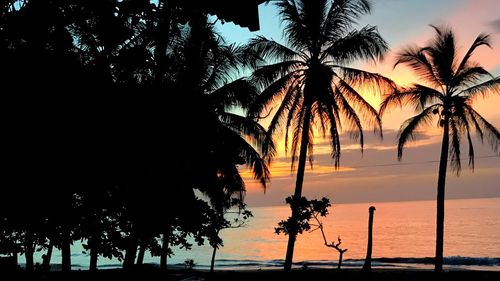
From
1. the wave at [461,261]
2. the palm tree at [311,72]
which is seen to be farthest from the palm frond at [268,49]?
the wave at [461,261]

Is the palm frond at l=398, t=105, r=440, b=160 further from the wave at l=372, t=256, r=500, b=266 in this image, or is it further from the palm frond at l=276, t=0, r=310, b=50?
the wave at l=372, t=256, r=500, b=266

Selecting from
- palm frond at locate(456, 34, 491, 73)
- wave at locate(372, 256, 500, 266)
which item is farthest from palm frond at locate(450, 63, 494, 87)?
wave at locate(372, 256, 500, 266)

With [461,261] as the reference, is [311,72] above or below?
above

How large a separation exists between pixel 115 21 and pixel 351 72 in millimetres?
17958

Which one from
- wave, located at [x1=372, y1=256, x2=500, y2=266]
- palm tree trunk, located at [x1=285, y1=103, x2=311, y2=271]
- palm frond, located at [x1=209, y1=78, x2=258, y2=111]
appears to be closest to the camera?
palm tree trunk, located at [x1=285, y1=103, x2=311, y2=271]

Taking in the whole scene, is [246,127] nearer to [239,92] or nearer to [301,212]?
[239,92]

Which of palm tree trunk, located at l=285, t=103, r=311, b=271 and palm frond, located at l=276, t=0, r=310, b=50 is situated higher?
palm frond, located at l=276, t=0, r=310, b=50

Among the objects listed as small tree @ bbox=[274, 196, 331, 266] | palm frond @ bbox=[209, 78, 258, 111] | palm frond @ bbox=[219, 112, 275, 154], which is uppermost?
palm frond @ bbox=[209, 78, 258, 111]

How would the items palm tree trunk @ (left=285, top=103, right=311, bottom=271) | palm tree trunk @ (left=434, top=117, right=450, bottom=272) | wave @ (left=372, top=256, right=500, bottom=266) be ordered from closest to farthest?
palm tree trunk @ (left=285, top=103, right=311, bottom=271) < palm tree trunk @ (left=434, top=117, right=450, bottom=272) < wave @ (left=372, top=256, right=500, bottom=266)

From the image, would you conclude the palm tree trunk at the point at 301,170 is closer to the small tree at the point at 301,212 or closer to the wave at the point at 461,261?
the small tree at the point at 301,212

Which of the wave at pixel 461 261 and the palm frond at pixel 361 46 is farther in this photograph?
the wave at pixel 461 261

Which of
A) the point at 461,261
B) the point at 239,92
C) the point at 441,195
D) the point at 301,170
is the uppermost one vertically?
the point at 239,92

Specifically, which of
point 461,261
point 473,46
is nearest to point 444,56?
point 473,46

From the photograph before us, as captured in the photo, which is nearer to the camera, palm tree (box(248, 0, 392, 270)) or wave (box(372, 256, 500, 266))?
palm tree (box(248, 0, 392, 270))
